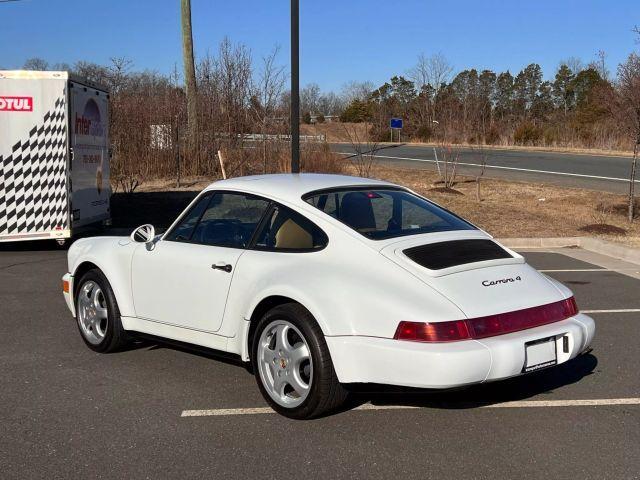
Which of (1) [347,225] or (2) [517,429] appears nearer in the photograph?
(2) [517,429]

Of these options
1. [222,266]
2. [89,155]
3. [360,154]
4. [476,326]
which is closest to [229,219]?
[222,266]

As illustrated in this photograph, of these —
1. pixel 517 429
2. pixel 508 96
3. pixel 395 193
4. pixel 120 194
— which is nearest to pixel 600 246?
pixel 395 193

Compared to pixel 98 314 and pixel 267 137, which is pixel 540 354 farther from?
A: pixel 267 137

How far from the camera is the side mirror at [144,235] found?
17.8 ft

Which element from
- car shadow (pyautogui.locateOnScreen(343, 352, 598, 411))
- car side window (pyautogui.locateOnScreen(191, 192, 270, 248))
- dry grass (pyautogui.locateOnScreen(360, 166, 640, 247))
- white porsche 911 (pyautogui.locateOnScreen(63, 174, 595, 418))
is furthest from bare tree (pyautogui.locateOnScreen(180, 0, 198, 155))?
car shadow (pyautogui.locateOnScreen(343, 352, 598, 411))

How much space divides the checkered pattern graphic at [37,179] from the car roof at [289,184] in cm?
694

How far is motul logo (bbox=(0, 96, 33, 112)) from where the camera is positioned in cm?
1101

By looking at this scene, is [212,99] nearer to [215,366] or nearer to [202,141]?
[202,141]

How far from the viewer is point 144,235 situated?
5.52 metres

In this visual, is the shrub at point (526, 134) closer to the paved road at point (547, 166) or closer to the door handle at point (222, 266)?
the paved road at point (547, 166)

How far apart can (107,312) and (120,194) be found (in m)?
14.2

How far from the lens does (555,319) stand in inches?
172

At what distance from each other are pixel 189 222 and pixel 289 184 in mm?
878

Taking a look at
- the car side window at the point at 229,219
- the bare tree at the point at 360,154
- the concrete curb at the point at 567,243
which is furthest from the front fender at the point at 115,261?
the bare tree at the point at 360,154
